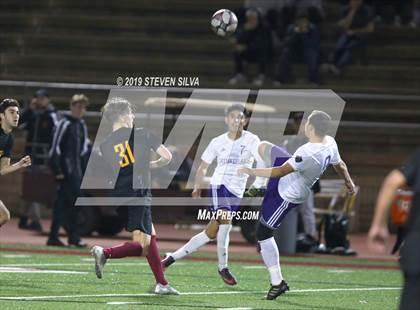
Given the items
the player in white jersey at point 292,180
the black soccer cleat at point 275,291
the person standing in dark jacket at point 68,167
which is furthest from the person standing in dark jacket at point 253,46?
the black soccer cleat at point 275,291

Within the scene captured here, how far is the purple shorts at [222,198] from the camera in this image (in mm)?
14383

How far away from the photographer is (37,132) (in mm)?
22047

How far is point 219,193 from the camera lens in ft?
47.3

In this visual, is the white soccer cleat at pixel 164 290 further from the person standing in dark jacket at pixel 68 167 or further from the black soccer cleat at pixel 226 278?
the person standing in dark jacket at pixel 68 167

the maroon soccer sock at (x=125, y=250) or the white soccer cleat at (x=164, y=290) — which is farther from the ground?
the maroon soccer sock at (x=125, y=250)

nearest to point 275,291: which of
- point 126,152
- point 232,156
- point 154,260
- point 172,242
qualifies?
point 154,260

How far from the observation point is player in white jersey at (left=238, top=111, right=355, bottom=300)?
1282cm

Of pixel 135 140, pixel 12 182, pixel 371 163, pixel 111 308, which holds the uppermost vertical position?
pixel 135 140

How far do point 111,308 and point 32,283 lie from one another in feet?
7.69

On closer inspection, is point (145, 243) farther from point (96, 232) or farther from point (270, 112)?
point (270, 112)

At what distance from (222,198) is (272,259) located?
163cm

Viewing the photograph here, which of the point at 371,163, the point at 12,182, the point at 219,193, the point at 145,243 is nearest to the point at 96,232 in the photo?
the point at 12,182

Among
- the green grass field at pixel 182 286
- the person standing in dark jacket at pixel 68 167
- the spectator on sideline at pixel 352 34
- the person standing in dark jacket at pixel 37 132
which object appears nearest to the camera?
the green grass field at pixel 182 286

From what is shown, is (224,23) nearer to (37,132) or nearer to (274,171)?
(274,171)
